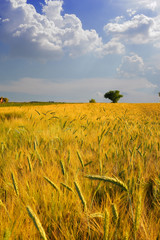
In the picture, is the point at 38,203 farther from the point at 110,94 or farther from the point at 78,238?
the point at 110,94

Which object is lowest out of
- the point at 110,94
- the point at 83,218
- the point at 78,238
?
the point at 78,238

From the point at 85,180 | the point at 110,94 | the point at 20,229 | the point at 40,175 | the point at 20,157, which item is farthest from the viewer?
the point at 110,94

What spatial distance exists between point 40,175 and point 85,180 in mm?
351

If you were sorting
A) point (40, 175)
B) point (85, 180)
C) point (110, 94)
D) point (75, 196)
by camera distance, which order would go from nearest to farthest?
1. point (75, 196)
2. point (85, 180)
3. point (40, 175)
4. point (110, 94)

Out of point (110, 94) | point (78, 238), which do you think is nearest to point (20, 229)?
point (78, 238)

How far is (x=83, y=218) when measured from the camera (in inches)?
33.5

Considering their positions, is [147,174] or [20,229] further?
[147,174]

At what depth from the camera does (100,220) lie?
0.91m

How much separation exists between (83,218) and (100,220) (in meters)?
0.11

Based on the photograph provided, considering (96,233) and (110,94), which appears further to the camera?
(110,94)

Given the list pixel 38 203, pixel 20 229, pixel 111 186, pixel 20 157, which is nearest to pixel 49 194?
pixel 38 203

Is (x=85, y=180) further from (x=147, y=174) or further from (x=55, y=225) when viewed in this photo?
(x=147, y=174)

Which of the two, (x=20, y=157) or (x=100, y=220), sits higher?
(x=20, y=157)

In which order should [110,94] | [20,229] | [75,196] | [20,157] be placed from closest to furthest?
[20,229] < [75,196] < [20,157] < [110,94]
